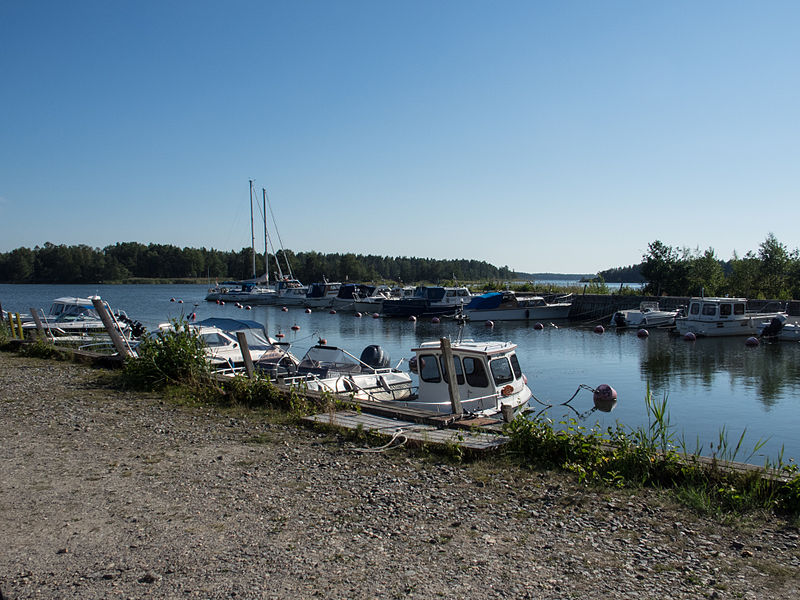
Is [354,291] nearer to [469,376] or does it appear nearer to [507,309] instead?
[507,309]

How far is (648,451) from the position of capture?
269 inches

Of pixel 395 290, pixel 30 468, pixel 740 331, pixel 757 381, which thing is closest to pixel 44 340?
pixel 30 468

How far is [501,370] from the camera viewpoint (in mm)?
14031

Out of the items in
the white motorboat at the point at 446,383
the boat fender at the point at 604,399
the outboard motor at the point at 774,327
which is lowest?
the boat fender at the point at 604,399

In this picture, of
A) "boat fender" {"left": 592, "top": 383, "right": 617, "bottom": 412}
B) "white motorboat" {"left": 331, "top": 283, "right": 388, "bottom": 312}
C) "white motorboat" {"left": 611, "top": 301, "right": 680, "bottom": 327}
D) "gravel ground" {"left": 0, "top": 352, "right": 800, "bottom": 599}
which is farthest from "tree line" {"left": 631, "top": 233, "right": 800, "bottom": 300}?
"gravel ground" {"left": 0, "top": 352, "right": 800, "bottom": 599}

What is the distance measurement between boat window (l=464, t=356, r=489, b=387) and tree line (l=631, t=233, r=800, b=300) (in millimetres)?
42722

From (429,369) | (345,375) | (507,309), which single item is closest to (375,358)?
(345,375)

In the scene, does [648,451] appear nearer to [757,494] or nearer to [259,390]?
[757,494]

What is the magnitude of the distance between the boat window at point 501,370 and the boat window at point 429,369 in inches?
46.6

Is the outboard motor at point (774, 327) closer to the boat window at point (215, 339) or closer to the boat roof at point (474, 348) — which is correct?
the boat roof at point (474, 348)

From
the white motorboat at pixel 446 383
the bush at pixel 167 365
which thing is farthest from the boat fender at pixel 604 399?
the bush at pixel 167 365

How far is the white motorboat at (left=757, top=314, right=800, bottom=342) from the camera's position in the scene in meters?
35.8

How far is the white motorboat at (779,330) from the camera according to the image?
117 ft

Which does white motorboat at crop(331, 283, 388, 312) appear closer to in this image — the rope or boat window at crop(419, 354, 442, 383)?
boat window at crop(419, 354, 442, 383)
